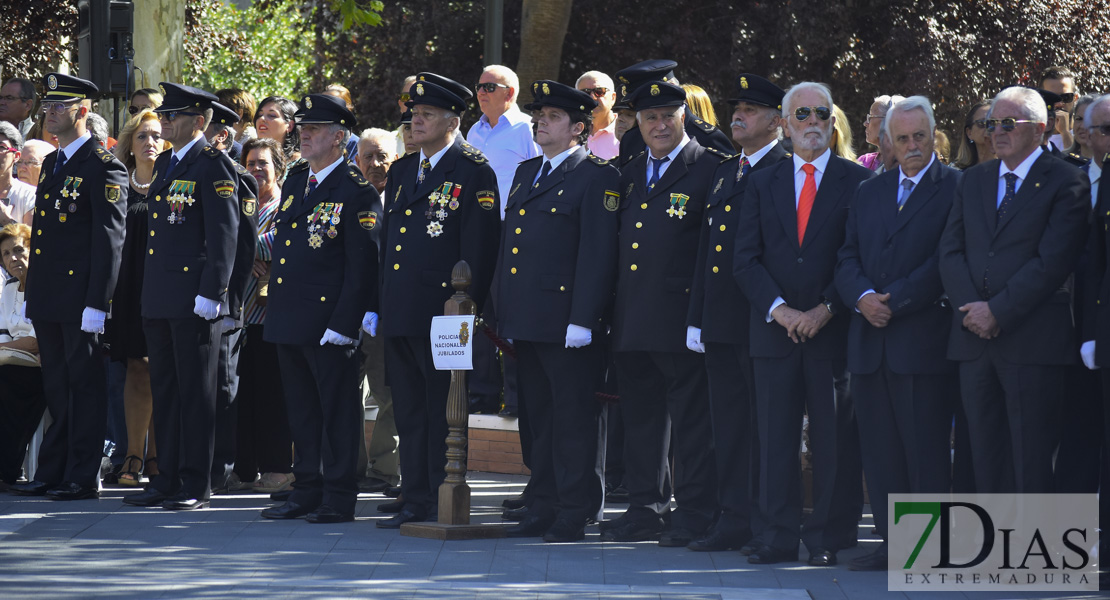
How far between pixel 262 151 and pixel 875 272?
4947mm

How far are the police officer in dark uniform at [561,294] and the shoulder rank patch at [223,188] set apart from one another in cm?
184

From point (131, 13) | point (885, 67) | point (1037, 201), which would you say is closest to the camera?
point (1037, 201)

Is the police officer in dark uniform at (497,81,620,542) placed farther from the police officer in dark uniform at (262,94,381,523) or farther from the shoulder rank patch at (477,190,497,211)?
the police officer in dark uniform at (262,94,381,523)

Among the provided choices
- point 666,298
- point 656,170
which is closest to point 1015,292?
point 666,298

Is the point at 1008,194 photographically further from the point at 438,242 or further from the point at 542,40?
the point at 542,40

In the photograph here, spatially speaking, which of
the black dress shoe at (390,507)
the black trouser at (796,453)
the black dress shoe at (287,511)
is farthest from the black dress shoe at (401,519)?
the black trouser at (796,453)

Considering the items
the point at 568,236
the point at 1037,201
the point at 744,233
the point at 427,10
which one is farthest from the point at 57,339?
the point at 427,10

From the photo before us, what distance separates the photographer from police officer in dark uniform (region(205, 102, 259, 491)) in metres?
9.27

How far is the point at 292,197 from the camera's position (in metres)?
8.90

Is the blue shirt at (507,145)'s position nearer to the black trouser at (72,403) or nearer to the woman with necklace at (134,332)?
the woman with necklace at (134,332)

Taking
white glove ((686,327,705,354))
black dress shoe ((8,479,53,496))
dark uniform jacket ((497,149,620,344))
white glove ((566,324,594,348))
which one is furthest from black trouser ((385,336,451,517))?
black dress shoe ((8,479,53,496))

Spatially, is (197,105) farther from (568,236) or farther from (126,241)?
(568,236)

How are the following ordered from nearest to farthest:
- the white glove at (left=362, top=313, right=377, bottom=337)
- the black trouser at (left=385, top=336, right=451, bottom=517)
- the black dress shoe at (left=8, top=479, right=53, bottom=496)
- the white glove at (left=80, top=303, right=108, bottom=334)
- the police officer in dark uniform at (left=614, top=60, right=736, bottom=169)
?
the police officer in dark uniform at (left=614, top=60, right=736, bottom=169) → the black trouser at (left=385, top=336, right=451, bottom=517) → the white glove at (left=362, top=313, right=377, bottom=337) → the white glove at (left=80, top=303, right=108, bottom=334) → the black dress shoe at (left=8, top=479, right=53, bottom=496)

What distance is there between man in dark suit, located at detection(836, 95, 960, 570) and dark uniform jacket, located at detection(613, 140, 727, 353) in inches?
37.0
